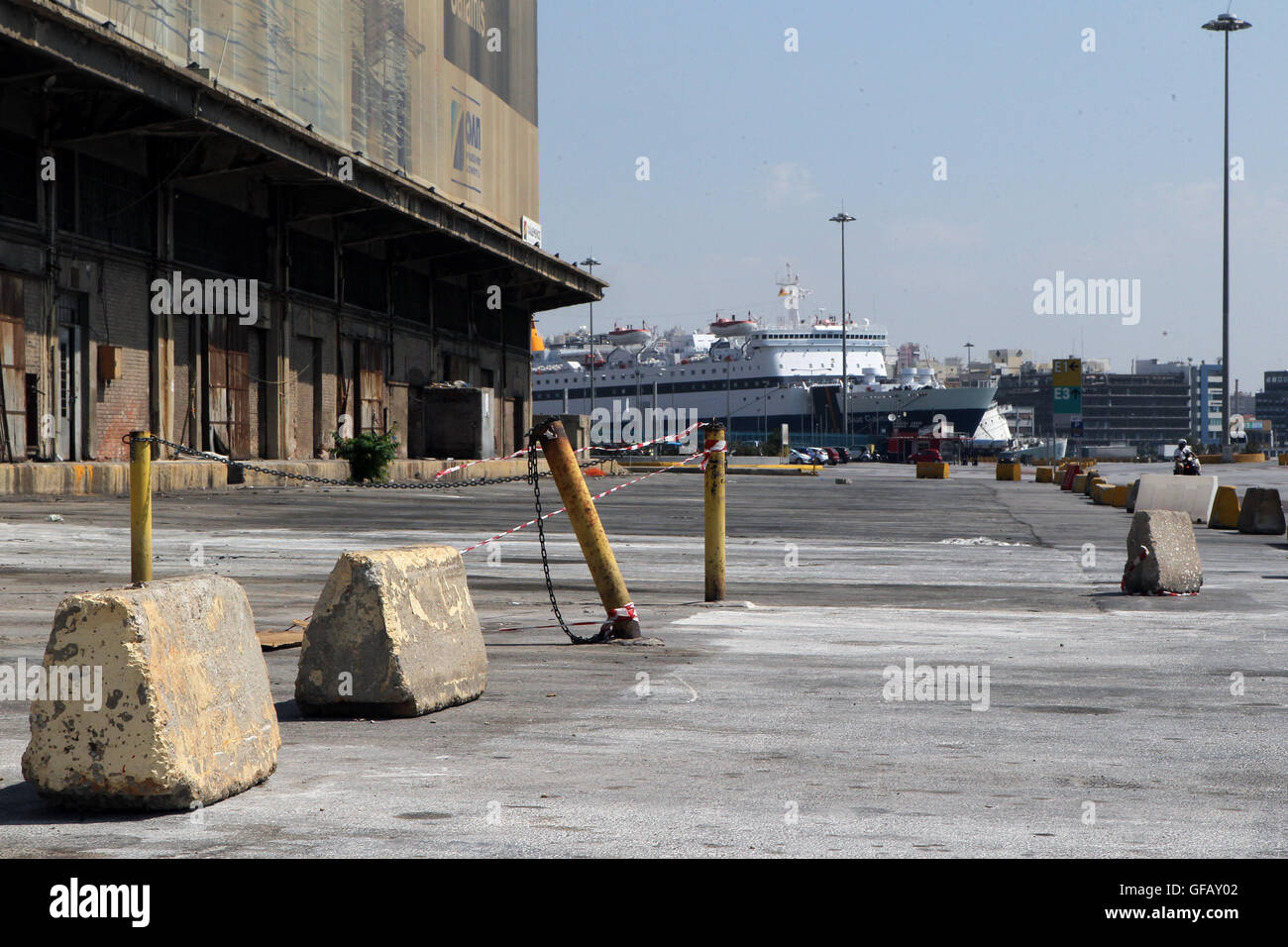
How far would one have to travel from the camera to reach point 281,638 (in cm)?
902

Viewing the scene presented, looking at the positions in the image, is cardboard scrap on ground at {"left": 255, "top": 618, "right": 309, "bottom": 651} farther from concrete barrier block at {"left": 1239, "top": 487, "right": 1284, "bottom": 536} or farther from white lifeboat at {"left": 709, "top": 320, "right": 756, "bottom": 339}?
white lifeboat at {"left": 709, "top": 320, "right": 756, "bottom": 339}

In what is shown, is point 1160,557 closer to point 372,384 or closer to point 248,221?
point 248,221

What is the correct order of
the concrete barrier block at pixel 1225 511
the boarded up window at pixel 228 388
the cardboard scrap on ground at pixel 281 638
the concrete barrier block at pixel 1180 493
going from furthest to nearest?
the boarded up window at pixel 228 388
the concrete barrier block at pixel 1180 493
the concrete barrier block at pixel 1225 511
the cardboard scrap on ground at pixel 281 638

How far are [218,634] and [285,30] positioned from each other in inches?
1310

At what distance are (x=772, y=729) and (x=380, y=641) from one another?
181 centimetres

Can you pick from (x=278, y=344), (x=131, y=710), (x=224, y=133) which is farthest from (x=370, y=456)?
(x=131, y=710)

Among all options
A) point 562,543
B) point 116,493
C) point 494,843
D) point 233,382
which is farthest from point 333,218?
point 494,843

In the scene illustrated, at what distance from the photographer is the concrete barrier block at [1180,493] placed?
25.9 m

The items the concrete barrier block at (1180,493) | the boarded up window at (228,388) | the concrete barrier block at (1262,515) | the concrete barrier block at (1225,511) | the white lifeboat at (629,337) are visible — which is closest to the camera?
the concrete barrier block at (1262,515)

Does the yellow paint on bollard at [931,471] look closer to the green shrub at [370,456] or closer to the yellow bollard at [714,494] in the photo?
the green shrub at [370,456]

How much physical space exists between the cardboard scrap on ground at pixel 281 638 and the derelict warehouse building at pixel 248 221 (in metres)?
15.0

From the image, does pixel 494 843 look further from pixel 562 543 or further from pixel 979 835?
pixel 562 543

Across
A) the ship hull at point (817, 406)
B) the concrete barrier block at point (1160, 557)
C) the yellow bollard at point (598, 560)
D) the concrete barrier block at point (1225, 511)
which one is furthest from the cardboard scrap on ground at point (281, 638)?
the ship hull at point (817, 406)

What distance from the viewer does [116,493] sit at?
23797 millimetres
